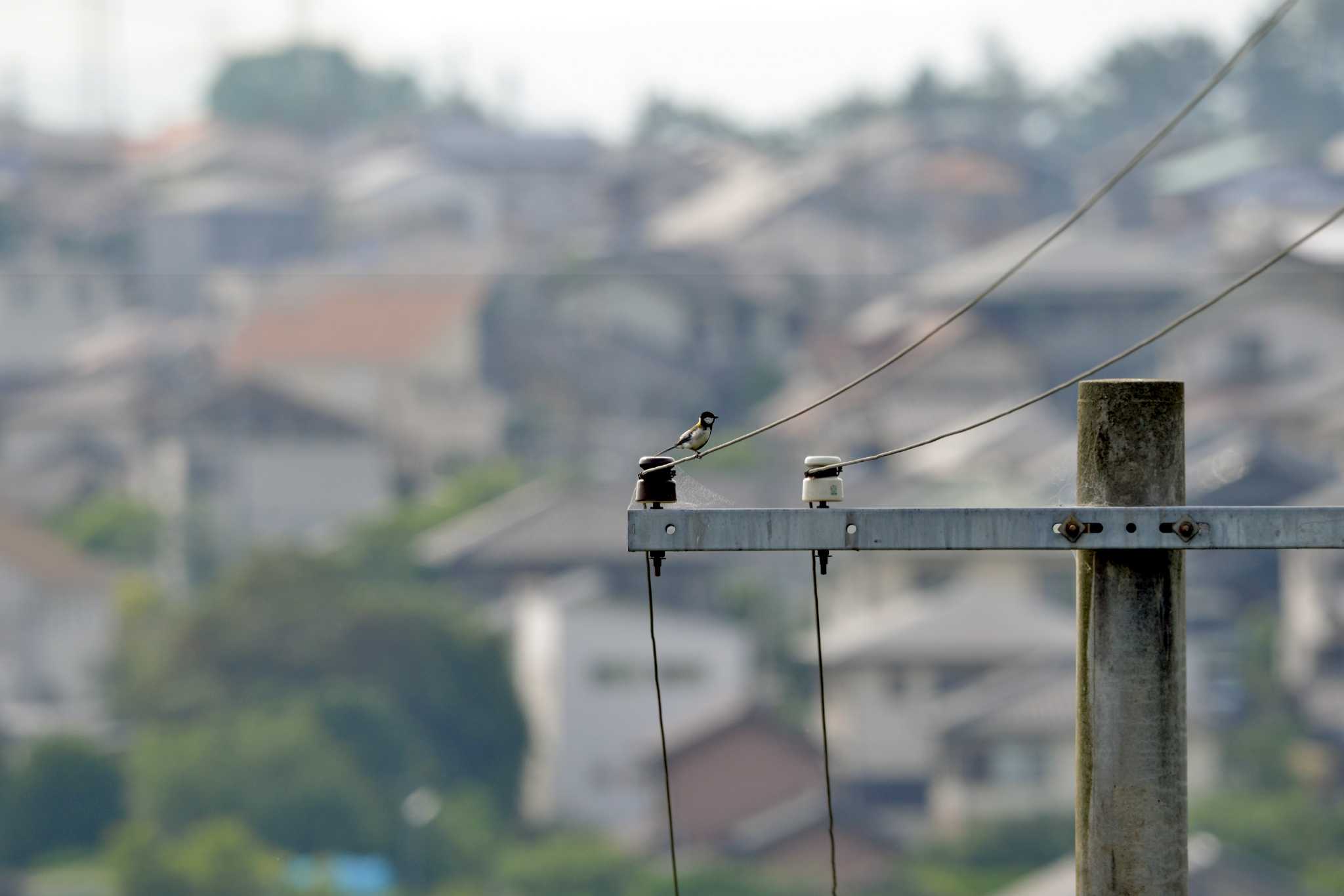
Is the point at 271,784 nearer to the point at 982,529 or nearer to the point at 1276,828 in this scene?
the point at 1276,828

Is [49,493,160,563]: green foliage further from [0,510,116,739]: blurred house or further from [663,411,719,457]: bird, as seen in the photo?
[663,411,719,457]: bird

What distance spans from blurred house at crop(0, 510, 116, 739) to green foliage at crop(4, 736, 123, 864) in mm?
5620

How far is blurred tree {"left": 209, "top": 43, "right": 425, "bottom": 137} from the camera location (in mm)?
94000

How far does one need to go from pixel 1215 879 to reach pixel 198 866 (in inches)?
576

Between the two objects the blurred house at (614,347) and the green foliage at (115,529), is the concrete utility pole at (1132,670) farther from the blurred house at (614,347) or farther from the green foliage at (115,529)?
the blurred house at (614,347)

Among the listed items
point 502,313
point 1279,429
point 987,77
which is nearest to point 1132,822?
point 1279,429

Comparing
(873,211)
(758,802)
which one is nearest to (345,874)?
(758,802)

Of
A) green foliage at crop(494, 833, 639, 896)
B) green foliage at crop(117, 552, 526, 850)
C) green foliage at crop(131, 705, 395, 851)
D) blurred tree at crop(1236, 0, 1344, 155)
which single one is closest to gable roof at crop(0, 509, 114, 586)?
green foliage at crop(117, 552, 526, 850)

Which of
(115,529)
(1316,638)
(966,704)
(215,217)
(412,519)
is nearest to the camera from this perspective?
(966,704)

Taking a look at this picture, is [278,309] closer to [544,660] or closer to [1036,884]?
[544,660]

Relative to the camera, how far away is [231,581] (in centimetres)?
4003

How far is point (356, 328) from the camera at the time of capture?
57.5m

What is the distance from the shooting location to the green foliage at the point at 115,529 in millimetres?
49594

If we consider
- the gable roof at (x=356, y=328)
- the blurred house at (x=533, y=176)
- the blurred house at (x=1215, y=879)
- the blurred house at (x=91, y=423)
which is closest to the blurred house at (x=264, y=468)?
the blurred house at (x=91, y=423)
